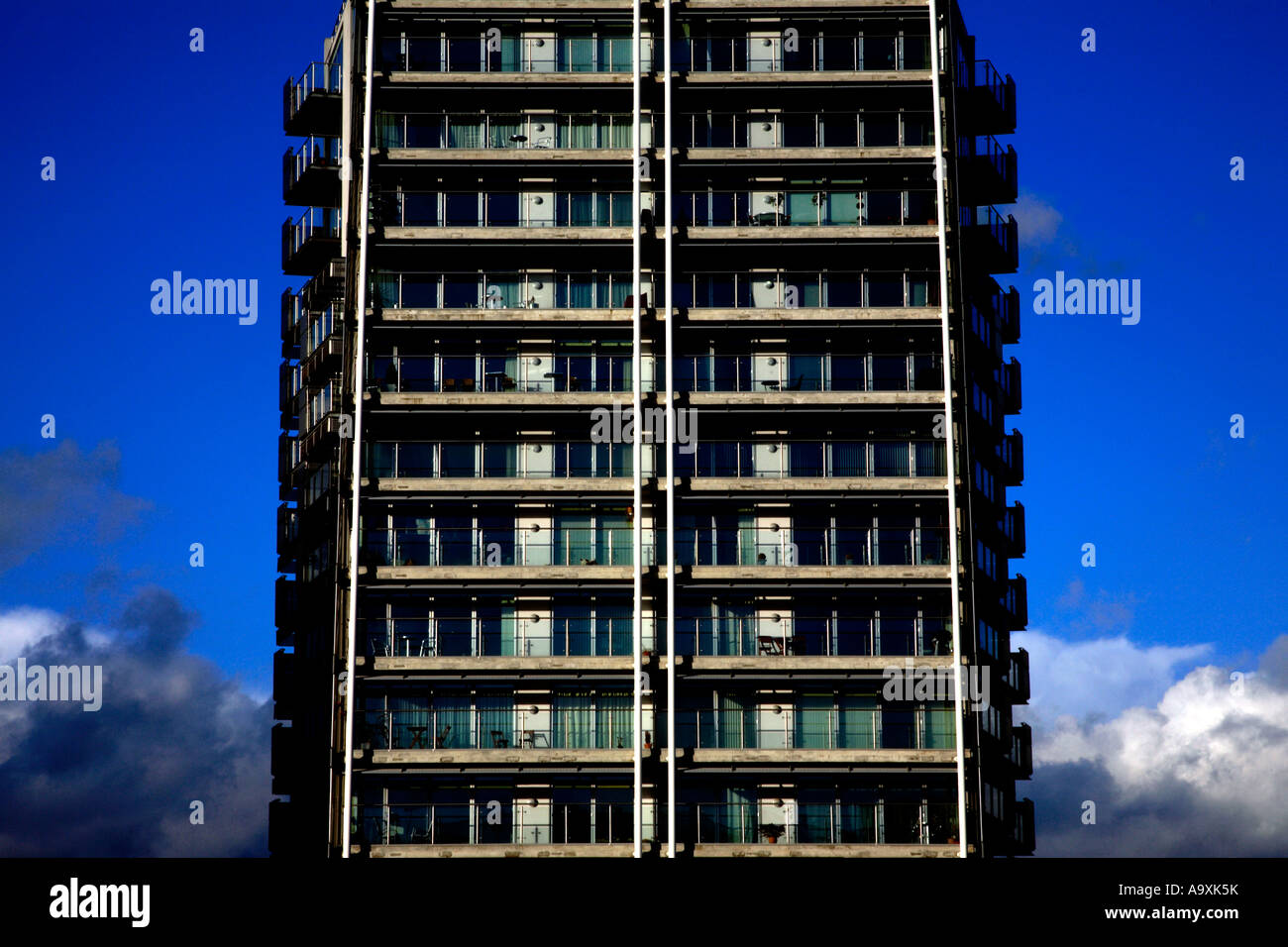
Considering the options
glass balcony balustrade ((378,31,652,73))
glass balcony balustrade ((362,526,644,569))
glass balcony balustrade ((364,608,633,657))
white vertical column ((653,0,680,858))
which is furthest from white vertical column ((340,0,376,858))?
white vertical column ((653,0,680,858))

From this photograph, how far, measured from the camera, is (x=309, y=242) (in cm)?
8794

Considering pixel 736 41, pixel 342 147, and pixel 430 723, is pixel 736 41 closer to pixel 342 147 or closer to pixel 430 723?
pixel 342 147

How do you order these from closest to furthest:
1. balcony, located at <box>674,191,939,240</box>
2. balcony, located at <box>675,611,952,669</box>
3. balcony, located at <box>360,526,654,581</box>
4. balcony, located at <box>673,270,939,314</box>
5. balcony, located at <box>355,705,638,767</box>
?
balcony, located at <box>355,705,638,767</box> < balcony, located at <box>675,611,952,669</box> < balcony, located at <box>360,526,654,581</box> < balcony, located at <box>673,270,939,314</box> < balcony, located at <box>674,191,939,240</box>

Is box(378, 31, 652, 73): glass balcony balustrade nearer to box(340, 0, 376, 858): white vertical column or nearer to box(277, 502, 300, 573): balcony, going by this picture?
box(340, 0, 376, 858): white vertical column

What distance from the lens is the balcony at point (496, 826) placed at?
75.3m

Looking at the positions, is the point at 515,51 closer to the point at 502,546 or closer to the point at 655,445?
the point at 655,445

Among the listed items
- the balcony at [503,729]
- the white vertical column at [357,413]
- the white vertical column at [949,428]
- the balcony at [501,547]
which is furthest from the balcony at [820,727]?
the white vertical column at [357,413]

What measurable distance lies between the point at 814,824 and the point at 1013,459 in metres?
22.1

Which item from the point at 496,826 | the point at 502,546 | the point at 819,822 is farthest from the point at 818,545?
the point at 496,826

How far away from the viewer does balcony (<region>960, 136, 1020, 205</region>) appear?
86438 mm

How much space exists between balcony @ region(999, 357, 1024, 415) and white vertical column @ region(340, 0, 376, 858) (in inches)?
1111

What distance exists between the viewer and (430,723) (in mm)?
77812
